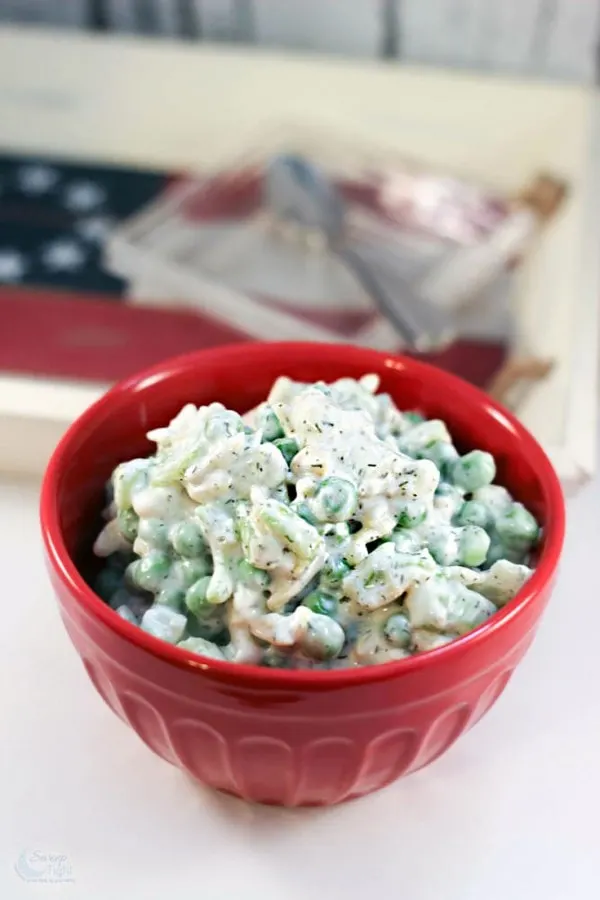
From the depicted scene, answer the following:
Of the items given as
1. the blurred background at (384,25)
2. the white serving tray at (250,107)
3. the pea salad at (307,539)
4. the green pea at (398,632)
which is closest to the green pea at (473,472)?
the pea salad at (307,539)

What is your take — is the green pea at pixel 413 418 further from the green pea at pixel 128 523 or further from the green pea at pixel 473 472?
the green pea at pixel 128 523

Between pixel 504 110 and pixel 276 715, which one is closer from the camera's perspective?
pixel 276 715

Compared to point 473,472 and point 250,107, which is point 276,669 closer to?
point 473,472

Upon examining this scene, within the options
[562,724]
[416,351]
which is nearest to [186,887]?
[562,724]

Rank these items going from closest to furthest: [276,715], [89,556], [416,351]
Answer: [276,715] → [89,556] → [416,351]

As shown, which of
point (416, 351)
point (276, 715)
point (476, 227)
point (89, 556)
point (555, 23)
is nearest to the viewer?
A: point (276, 715)

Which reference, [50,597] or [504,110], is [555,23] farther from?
[50,597]
